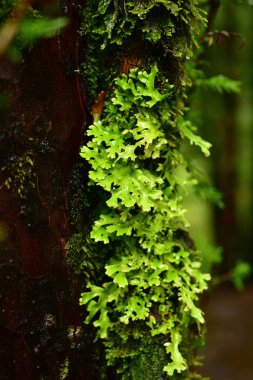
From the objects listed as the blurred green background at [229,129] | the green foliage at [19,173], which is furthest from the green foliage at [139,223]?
the blurred green background at [229,129]

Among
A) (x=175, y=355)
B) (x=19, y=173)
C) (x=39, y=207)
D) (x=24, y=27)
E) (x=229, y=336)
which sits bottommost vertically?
(x=229, y=336)

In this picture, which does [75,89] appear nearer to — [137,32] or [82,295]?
[137,32]

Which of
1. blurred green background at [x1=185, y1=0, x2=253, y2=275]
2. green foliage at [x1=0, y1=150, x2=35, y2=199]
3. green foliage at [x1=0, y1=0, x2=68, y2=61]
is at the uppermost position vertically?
blurred green background at [x1=185, y1=0, x2=253, y2=275]

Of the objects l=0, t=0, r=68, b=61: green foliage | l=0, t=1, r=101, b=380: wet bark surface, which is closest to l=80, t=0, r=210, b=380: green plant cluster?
l=0, t=1, r=101, b=380: wet bark surface

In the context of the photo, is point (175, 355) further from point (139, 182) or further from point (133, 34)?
point (133, 34)

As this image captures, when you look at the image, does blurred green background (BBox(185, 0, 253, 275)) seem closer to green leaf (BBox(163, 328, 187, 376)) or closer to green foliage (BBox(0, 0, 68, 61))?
green leaf (BBox(163, 328, 187, 376))

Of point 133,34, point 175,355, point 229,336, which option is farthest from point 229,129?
point 175,355

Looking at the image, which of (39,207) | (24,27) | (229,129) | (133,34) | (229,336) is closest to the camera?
(24,27)

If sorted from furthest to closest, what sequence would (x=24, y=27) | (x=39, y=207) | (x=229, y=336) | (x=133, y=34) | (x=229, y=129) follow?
(x=229, y=129) → (x=229, y=336) → (x=133, y=34) → (x=39, y=207) → (x=24, y=27)
